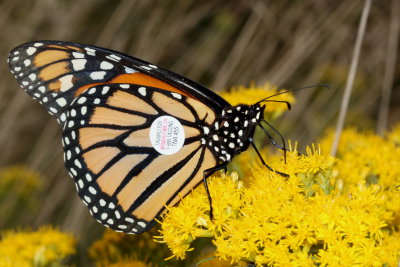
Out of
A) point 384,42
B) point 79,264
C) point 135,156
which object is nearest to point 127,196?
point 135,156

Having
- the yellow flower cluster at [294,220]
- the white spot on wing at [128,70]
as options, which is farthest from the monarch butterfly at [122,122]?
the yellow flower cluster at [294,220]

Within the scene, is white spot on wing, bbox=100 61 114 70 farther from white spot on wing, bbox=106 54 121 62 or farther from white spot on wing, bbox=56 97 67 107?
white spot on wing, bbox=56 97 67 107

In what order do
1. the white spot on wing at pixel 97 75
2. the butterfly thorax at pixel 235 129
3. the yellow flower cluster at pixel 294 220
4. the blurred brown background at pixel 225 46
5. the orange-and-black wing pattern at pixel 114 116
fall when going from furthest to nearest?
the blurred brown background at pixel 225 46, the white spot on wing at pixel 97 75, the orange-and-black wing pattern at pixel 114 116, the butterfly thorax at pixel 235 129, the yellow flower cluster at pixel 294 220

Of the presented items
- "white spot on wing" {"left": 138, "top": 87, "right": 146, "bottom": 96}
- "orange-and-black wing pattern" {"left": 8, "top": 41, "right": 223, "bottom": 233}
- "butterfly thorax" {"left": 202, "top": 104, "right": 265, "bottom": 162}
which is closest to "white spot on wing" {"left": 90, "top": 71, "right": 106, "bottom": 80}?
"orange-and-black wing pattern" {"left": 8, "top": 41, "right": 223, "bottom": 233}

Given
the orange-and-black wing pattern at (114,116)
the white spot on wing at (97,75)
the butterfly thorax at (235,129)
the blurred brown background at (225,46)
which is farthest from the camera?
the blurred brown background at (225,46)

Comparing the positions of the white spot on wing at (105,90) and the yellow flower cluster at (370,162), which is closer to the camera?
the yellow flower cluster at (370,162)

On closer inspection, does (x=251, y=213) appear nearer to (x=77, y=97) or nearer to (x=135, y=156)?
(x=135, y=156)

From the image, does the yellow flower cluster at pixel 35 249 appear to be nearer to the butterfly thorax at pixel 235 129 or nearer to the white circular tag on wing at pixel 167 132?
the white circular tag on wing at pixel 167 132
